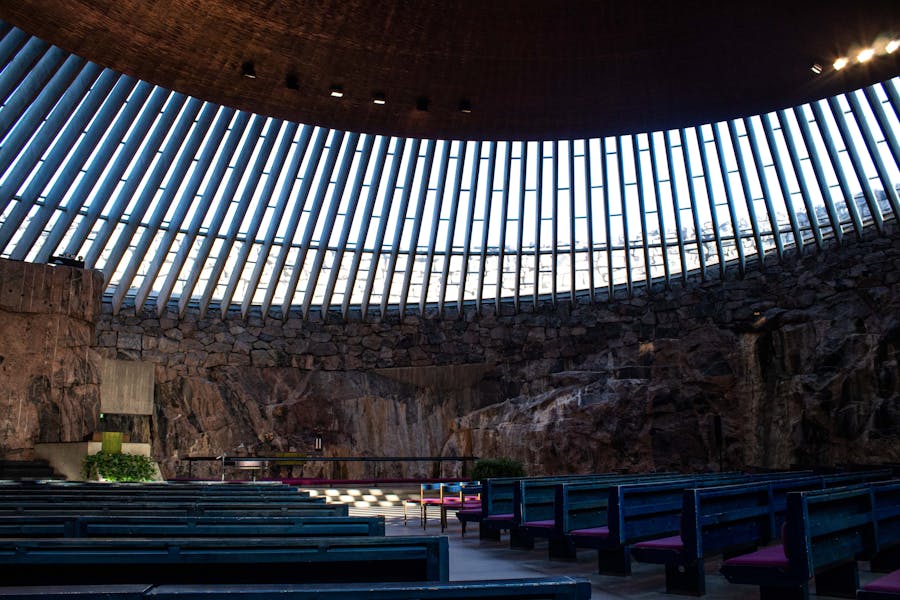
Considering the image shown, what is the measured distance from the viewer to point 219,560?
2461 millimetres

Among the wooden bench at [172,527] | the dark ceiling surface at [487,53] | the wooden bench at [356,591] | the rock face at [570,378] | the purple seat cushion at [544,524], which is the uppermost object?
the dark ceiling surface at [487,53]

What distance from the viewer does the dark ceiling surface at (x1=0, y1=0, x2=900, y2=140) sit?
8.54 meters

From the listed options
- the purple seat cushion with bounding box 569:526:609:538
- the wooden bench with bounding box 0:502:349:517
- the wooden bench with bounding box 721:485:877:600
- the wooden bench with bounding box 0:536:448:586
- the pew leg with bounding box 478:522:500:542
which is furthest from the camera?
the pew leg with bounding box 478:522:500:542

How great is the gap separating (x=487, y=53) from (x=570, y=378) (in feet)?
37.9

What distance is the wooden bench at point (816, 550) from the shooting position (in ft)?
13.0

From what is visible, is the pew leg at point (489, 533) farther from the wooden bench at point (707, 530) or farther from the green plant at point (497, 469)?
the green plant at point (497, 469)

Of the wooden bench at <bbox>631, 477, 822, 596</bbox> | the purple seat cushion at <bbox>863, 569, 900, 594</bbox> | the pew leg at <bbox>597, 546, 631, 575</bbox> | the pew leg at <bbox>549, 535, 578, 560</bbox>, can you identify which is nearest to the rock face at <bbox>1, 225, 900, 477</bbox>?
the pew leg at <bbox>549, 535, 578, 560</bbox>

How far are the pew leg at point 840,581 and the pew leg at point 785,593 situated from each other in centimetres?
55

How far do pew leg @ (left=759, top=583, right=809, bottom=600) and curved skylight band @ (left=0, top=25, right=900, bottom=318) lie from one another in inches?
490

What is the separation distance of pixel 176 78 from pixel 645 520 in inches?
321

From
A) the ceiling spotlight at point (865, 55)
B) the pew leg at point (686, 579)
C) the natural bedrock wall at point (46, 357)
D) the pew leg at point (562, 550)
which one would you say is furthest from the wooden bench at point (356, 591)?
the natural bedrock wall at point (46, 357)

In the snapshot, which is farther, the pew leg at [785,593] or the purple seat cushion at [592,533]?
the purple seat cushion at [592,533]

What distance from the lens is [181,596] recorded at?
1.56 m

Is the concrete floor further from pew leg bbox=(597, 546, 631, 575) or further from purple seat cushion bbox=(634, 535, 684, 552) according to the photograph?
purple seat cushion bbox=(634, 535, 684, 552)
